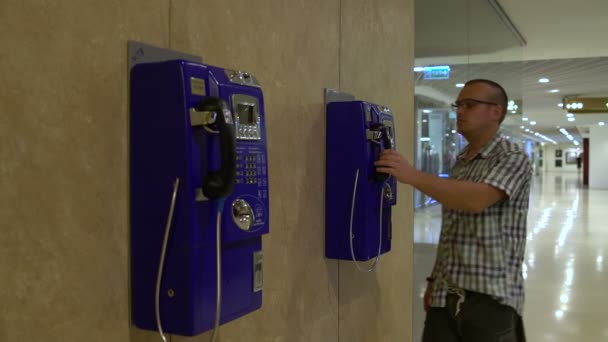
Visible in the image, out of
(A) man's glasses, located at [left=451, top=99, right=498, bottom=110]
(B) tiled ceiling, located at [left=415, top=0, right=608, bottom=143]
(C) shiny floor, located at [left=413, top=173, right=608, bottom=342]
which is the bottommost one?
(C) shiny floor, located at [left=413, top=173, right=608, bottom=342]

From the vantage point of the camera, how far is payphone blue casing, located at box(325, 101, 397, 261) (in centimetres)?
228

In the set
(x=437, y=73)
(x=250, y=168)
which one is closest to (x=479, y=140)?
(x=250, y=168)

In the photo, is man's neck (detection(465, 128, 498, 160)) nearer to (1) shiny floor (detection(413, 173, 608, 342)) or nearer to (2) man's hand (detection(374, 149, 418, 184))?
(2) man's hand (detection(374, 149, 418, 184))

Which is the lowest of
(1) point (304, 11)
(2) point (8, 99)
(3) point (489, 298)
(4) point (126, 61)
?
(3) point (489, 298)

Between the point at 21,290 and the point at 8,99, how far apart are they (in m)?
0.37

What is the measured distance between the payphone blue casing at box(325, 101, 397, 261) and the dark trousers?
38 centimetres

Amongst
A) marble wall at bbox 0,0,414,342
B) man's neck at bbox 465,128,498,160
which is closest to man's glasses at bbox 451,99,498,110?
man's neck at bbox 465,128,498,160

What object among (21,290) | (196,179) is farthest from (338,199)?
(21,290)

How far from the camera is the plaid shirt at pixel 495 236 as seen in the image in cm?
217

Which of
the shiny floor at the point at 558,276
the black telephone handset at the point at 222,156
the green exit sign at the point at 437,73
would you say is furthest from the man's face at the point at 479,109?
the green exit sign at the point at 437,73

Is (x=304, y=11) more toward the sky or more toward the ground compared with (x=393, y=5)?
more toward the ground

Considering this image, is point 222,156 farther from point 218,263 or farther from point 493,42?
point 493,42

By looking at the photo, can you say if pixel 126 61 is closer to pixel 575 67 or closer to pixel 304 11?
pixel 304 11

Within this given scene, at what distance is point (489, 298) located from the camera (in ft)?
7.18
